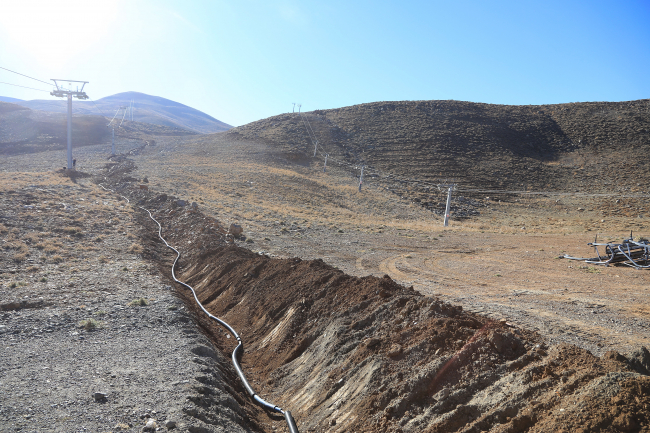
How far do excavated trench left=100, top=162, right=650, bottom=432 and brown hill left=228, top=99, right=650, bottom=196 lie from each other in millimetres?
42034

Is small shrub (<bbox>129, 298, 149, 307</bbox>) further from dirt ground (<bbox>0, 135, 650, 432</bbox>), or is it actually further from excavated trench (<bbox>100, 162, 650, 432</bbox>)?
dirt ground (<bbox>0, 135, 650, 432</bbox>)

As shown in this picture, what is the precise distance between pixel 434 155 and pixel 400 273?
148 feet

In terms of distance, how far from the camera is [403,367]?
15.3 feet

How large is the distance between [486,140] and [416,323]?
61660 millimetres

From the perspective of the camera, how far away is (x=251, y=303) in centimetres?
922

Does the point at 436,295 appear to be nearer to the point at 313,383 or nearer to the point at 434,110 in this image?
the point at 313,383

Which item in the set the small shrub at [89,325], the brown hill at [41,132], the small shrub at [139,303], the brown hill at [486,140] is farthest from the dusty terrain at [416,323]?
the brown hill at [41,132]

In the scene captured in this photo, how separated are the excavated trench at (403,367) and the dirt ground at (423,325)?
2 centimetres

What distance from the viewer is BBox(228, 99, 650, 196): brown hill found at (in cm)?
4931

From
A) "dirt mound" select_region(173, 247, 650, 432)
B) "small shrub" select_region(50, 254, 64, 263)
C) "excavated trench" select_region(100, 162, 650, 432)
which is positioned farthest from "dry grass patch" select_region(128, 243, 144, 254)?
"dirt mound" select_region(173, 247, 650, 432)

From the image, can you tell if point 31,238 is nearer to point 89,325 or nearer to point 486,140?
point 89,325

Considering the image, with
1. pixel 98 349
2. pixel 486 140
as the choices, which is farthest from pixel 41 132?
pixel 98 349

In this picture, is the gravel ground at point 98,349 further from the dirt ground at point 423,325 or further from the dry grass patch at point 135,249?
the dirt ground at point 423,325

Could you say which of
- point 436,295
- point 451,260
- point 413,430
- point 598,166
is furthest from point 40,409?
point 598,166
